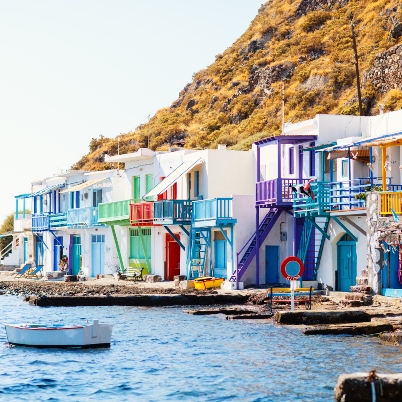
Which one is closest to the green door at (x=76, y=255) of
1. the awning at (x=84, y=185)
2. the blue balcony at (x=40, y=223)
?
the blue balcony at (x=40, y=223)

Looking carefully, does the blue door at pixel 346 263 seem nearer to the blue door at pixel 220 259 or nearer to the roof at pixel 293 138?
the roof at pixel 293 138

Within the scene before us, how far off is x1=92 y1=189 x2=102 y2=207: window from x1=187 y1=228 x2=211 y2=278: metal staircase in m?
12.9

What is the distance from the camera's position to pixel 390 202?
102ft

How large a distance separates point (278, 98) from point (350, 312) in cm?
5360

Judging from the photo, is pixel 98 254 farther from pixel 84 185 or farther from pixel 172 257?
pixel 172 257

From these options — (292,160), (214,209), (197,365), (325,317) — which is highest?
(292,160)

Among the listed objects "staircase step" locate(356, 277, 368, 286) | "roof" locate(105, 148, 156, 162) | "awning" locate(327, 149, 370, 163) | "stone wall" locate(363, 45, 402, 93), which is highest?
"stone wall" locate(363, 45, 402, 93)

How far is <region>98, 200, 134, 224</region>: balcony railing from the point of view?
48.5m

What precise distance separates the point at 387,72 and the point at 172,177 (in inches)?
1018

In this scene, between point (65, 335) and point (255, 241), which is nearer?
point (65, 335)

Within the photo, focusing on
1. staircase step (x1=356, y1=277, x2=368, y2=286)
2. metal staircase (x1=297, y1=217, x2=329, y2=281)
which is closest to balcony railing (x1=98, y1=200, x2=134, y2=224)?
metal staircase (x1=297, y1=217, x2=329, y2=281)

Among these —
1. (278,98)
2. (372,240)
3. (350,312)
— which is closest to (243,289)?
(372,240)

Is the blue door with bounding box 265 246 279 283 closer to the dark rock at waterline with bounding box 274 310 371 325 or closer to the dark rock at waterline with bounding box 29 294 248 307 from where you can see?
the dark rock at waterline with bounding box 29 294 248 307

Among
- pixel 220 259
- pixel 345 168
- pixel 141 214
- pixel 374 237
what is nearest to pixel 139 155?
pixel 141 214
